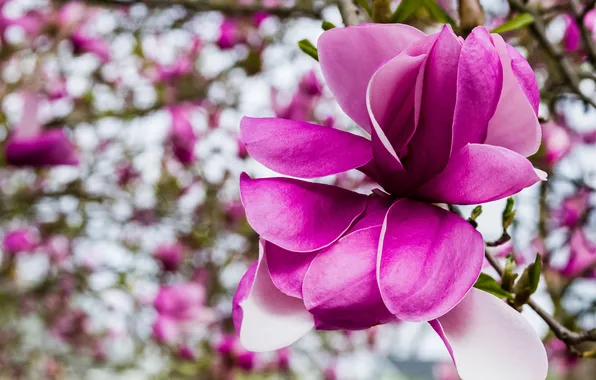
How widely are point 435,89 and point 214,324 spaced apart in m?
2.31

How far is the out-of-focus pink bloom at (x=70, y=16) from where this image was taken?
212 centimetres

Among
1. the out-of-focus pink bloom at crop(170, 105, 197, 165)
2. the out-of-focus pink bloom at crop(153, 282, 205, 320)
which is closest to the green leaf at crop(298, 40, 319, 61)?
the out-of-focus pink bloom at crop(153, 282, 205, 320)

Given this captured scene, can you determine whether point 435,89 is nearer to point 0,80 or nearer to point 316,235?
point 316,235

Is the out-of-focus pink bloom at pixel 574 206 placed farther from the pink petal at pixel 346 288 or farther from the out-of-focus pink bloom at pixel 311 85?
the pink petal at pixel 346 288

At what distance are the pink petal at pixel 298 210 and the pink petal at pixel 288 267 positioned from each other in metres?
0.01

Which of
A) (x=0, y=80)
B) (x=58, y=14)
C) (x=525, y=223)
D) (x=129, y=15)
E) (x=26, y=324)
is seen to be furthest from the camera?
(x=26, y=324)

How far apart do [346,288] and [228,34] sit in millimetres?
1985

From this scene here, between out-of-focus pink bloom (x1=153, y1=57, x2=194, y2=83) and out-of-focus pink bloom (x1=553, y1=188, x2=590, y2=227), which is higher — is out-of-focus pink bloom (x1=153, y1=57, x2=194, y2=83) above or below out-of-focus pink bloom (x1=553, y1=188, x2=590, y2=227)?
below

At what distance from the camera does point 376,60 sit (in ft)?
1.32

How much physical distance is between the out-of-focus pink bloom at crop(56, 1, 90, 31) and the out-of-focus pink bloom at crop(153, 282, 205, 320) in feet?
3.24

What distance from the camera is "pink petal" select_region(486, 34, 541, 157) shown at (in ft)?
1.25

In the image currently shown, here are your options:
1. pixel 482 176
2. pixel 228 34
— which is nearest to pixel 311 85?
pixel 228 34

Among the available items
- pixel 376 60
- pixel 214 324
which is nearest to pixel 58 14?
pixel 214 324

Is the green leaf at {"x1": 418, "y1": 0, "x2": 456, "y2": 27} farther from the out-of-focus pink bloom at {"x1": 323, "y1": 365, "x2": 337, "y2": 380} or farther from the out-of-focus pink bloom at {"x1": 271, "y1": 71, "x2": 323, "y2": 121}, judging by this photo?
the out-of-focus pink bloom at {"x1": 323, "y1": 365, "x2": 337, "y2": 380}
